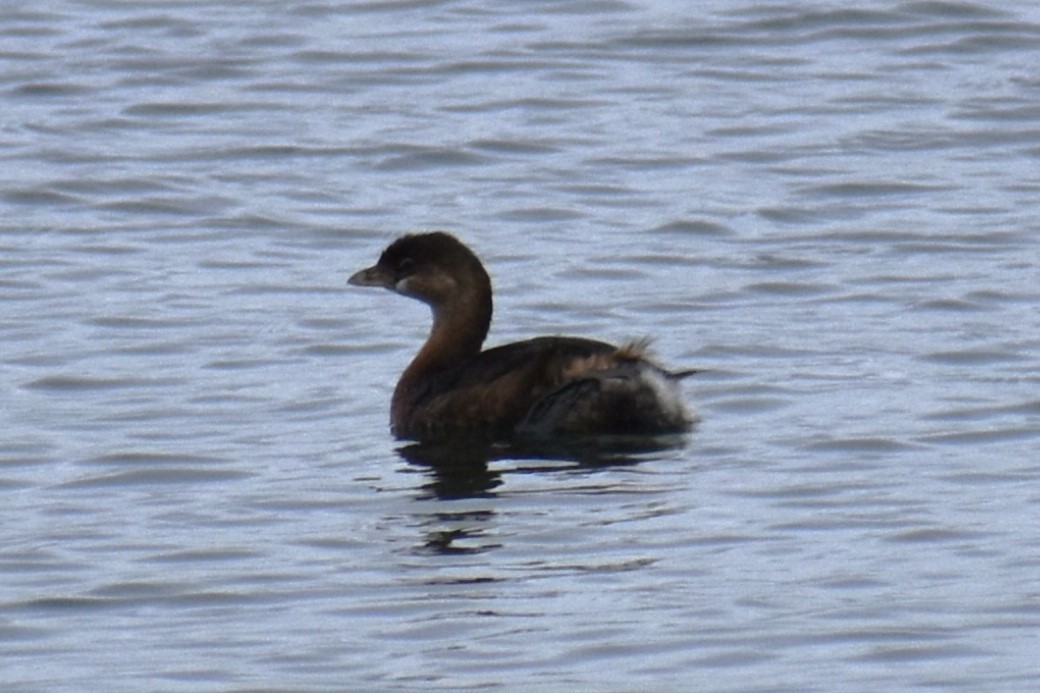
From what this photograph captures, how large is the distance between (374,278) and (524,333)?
3.93 ft

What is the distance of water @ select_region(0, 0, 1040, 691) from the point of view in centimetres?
766

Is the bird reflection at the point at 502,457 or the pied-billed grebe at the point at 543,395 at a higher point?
the pied-billed grebe at the point at 543,395

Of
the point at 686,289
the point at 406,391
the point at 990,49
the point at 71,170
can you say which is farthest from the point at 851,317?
the point at 990,49

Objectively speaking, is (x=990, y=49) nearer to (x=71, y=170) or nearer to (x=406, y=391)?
(x=71, y=170)

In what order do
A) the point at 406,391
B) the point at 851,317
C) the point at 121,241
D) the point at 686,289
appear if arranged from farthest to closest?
1. the point at 121,241
2. the point at 686,289
3. the point at 851,317
4. the point at 406,391

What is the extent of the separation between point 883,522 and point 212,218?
6718 mm

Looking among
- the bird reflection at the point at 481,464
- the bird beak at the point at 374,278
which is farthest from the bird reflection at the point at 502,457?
the bird beak at the point at 374,278

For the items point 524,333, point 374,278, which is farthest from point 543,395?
point 524,333

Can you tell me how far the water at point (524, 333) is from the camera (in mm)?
7660

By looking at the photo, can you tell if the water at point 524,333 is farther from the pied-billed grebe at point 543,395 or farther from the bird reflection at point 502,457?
the pied-billed grebe at point 543,395

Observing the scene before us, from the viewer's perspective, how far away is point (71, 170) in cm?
1598

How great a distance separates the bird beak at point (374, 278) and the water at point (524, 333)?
408 mm

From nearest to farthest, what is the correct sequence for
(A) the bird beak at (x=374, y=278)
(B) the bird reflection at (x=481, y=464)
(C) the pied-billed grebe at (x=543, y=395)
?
(B) the bird reflection at (x=481, y=464) → (C) the pied-billed grebe at (x=543, y=395) → (A) the bird beak at (x=374, y=278)

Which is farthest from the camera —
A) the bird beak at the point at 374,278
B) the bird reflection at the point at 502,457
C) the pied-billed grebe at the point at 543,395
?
the bird beak at the point at 374,278
